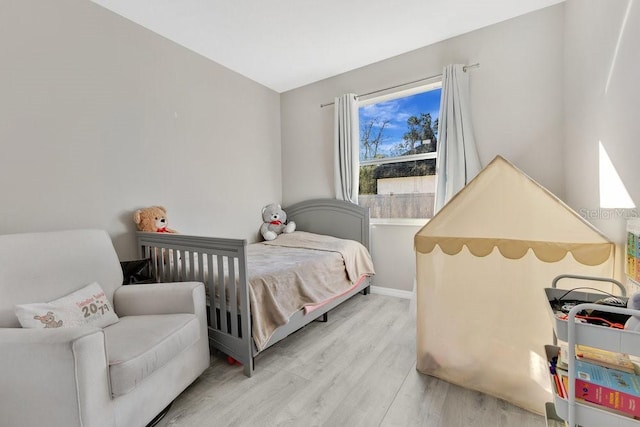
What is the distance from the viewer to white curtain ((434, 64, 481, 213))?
2.46 meters

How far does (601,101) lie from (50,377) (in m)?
2.82

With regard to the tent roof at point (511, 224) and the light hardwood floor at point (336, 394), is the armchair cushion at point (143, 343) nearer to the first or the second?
the light hardwood floor at point (336, 394)

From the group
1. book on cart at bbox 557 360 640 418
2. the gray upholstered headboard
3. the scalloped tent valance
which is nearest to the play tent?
the scalloped tent valance

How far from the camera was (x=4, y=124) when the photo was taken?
1639mm

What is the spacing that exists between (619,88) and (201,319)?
94.7 inches

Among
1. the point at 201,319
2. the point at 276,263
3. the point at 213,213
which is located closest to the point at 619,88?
the point at 276,263

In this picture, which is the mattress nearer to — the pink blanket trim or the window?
the pink blanket trim

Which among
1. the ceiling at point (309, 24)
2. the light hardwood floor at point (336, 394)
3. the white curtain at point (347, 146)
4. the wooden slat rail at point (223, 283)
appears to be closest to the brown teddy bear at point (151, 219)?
the wooden slat rail at point (223, 283)

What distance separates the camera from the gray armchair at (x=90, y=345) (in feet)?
3.30

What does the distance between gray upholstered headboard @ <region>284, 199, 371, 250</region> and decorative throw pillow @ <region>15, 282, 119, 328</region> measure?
220 centimetres

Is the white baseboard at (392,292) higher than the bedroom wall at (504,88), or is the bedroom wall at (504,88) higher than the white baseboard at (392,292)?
the bedroom wall at (504,88)

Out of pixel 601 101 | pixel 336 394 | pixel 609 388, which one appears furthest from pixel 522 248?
pixel 336 394

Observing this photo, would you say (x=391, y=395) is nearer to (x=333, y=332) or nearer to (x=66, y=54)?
(x=333, y=332)

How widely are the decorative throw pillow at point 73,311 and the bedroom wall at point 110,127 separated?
2.26 feet
